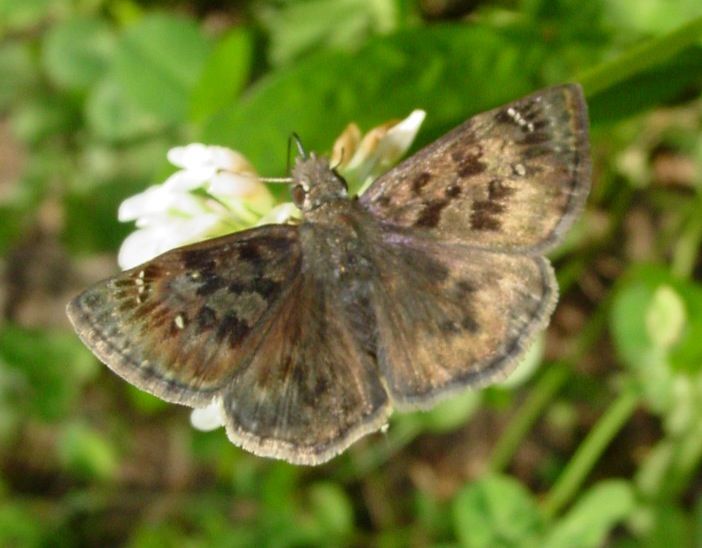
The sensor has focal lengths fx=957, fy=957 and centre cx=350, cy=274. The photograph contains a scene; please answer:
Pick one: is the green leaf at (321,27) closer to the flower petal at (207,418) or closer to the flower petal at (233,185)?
the flower petal at (233,185)

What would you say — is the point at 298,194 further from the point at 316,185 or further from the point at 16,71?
the point at 16,71

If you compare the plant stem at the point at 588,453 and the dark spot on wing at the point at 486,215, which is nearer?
the dark spot on wing at the point at 486,215

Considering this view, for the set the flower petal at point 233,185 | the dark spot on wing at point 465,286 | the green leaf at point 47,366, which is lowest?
the green leaf at point 47,366

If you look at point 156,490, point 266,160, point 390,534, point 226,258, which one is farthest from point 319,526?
point 226,258

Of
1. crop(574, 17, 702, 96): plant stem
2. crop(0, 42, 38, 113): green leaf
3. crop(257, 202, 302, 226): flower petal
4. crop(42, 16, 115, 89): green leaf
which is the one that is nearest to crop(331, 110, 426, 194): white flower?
crop(257, 202, 302, 226): flower petal

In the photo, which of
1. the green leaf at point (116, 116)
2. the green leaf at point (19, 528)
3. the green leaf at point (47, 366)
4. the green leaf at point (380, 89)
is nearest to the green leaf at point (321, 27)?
the green leaf at point (116, 116)

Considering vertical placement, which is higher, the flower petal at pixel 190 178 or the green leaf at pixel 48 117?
the flower petal at pixel 190 178
